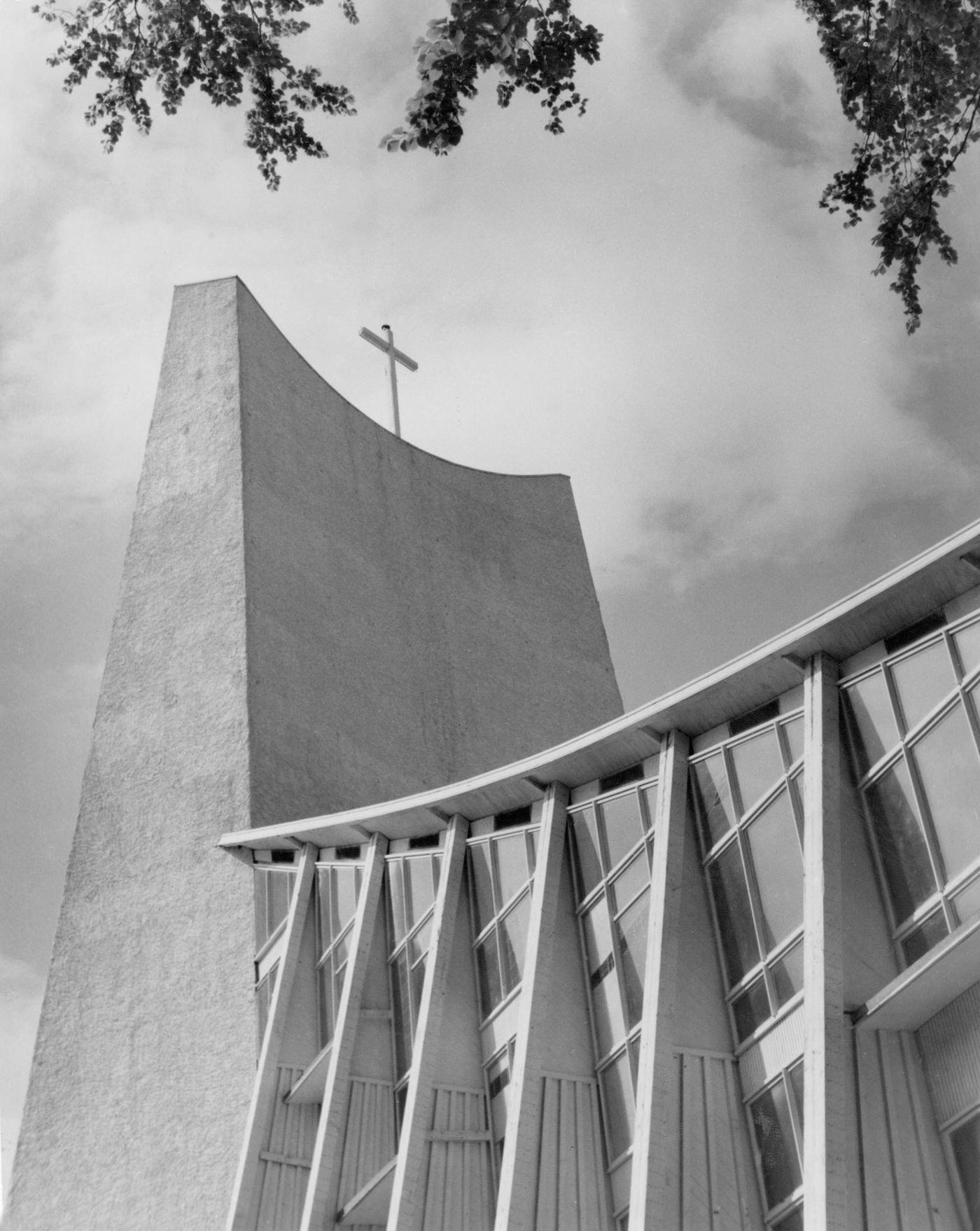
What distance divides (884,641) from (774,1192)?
5.34m

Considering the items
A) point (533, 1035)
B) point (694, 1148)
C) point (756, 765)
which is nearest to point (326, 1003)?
point (533, 1035)

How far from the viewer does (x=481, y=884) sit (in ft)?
57.6

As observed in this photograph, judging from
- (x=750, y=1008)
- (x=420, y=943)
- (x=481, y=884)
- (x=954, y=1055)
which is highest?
(x=481, y=884)

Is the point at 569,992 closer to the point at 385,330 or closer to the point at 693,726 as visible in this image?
the point at 693,726

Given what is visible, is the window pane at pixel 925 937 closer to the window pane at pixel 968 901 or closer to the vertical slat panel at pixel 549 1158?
the window pane at pixel 968 901

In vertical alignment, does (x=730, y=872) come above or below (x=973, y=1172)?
above

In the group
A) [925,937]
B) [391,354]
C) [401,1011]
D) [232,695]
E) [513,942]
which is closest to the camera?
[925,937]

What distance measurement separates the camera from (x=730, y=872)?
14.5 meters

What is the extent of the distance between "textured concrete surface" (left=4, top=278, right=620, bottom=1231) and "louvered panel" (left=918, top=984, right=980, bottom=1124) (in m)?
9.92

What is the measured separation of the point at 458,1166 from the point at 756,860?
5.31 m

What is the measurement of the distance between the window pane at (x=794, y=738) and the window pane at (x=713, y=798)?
956 mm

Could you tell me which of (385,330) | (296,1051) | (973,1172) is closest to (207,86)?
(973,1172)

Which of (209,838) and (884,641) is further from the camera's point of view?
(209,838)

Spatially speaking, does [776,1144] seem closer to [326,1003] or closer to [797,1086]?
[797,1086]
